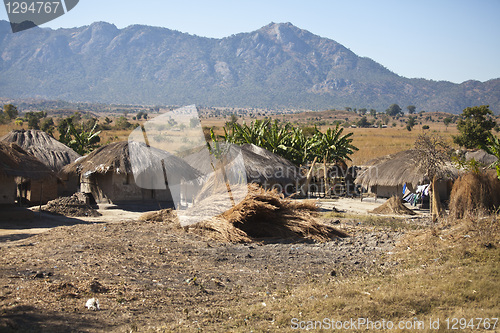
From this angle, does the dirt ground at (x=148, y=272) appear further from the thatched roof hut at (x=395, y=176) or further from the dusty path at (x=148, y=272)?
the thatched roof hut at (x=395, y=176)

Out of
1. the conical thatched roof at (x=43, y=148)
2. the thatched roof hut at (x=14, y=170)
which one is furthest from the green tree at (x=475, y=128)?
the thatched roof hut at (x=14, y=170)

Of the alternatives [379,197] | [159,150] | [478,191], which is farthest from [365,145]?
[478,191]

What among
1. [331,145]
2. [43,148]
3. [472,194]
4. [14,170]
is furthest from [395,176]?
[43,148]

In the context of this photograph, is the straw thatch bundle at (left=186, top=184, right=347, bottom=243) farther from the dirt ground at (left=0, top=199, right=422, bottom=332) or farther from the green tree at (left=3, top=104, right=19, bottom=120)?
the green tree at (left=3, top=104, right=19, bottom=120)

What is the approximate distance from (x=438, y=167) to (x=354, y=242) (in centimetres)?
543

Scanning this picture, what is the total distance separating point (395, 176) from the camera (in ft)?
78.5

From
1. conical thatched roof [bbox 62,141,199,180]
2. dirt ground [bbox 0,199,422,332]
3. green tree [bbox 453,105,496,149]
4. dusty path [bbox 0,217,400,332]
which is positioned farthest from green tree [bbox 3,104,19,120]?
dusty path [bbox 0,217,400,332]

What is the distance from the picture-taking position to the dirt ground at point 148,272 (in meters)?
5.80

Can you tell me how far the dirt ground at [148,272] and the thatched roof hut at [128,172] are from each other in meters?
Answer: 7.10

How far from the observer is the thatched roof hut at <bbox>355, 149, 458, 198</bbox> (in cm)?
2309

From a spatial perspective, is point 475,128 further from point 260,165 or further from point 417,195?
point 260,165

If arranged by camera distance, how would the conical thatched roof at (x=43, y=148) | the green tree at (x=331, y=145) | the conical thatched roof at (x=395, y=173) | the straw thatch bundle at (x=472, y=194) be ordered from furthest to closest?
1. the green tree at (x=331, y=145)
2. the conical thatched roof at (x=43, y=148)
3. the conical thatched roof at (x=395, y=173)
4. the straw thatch bundle at (x=472, y=194)

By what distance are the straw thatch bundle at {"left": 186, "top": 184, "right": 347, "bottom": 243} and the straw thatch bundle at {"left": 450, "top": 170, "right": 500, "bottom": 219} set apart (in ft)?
14.8

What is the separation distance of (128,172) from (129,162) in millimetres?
780
